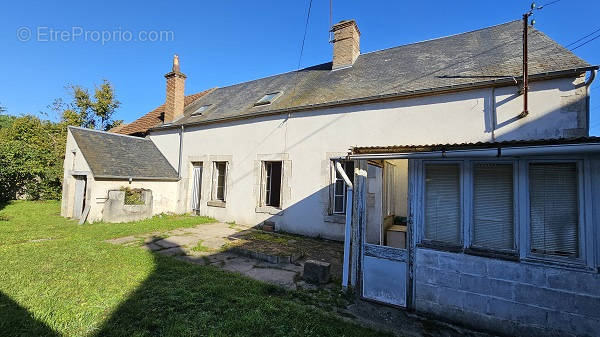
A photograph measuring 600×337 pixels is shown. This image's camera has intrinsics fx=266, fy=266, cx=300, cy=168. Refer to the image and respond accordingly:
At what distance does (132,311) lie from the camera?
339 cm

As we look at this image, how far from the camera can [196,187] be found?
11922mm

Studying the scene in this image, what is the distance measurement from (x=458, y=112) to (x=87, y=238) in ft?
32.7

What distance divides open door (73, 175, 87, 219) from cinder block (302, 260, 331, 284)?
9.89 meters

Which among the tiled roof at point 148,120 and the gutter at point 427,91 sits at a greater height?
the tiled roof at point 148,120

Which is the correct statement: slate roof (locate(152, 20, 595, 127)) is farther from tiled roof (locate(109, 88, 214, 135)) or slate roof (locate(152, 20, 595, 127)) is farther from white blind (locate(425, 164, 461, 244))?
white blind (locate(425, 164, 461, 244))

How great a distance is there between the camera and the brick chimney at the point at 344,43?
10523mm

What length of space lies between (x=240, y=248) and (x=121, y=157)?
25.9ft

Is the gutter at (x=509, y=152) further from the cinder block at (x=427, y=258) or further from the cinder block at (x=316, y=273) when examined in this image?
the cinder block at (x=316, y=273)

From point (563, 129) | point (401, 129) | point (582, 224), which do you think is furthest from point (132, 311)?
point (563, 129)

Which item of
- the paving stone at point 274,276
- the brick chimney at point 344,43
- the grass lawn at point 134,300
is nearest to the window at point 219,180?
the grass lawn at point 134,300

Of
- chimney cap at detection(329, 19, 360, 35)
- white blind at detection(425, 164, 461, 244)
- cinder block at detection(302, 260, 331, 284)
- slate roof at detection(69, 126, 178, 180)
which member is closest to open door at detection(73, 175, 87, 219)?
slate roof at detection(69, 126, 178, 180)

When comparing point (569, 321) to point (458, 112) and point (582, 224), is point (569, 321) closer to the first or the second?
point (582, 224)

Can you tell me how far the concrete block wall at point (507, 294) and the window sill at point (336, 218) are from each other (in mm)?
4037

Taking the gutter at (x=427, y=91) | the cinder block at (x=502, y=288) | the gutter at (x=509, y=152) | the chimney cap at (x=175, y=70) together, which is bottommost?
the cinder block at (x=502, y=288)
